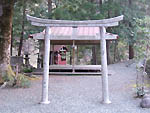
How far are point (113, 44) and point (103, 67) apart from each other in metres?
15.0

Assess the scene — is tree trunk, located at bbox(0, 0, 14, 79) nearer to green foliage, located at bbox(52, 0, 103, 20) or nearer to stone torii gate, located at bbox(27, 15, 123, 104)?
stone torii gate, located at bbox(27, 15, 123, 104)

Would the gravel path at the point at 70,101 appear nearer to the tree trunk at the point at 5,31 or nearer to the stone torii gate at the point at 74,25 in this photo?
the stone torii gate at the point at 74,25

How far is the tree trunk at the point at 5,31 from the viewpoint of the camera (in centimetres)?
902

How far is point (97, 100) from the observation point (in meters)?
6.47

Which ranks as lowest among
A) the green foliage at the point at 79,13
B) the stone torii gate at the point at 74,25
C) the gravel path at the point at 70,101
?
the gravel path at the point at 70,101

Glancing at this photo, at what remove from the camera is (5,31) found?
29.7 feet

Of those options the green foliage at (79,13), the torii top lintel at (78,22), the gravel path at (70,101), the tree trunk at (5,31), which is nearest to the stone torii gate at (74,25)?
the torii top lintel at (78,22)

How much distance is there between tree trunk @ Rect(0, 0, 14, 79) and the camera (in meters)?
9.02

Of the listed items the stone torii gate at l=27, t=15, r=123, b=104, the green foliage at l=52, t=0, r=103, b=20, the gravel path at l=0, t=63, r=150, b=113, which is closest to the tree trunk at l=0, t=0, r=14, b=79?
the gravel path at l=0, t=63, r=150, b=113

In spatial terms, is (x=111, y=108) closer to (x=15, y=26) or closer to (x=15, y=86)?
(x=15, y=86)

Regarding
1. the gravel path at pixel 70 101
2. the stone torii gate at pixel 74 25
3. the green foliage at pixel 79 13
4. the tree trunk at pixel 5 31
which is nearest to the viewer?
the gravel path at pixel 70 101

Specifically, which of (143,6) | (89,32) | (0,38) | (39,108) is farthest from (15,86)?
(143,6)

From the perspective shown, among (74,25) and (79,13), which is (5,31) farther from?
(79,13)

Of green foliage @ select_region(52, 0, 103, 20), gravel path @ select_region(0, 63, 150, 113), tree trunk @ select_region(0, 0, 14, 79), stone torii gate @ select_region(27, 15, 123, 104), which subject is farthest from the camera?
green foliage @ select_region(52, 0, 103, 20)
